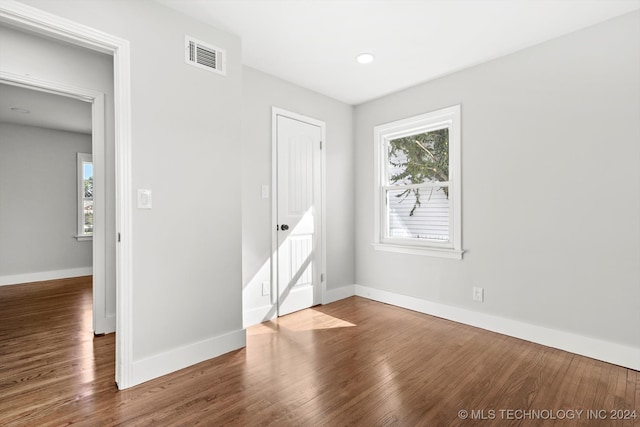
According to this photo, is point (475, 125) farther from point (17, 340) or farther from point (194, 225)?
point (17, 340)

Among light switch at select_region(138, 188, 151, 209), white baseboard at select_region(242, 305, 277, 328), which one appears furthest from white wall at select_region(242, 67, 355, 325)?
light switch at select_region(138, 188, 151, 209)

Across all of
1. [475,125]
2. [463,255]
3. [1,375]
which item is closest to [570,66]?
[475,125]

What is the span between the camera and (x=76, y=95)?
2984mm

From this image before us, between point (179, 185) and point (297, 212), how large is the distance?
1.56m

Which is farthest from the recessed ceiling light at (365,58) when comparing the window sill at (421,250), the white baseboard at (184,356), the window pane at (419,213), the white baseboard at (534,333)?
the white baseboard at (184,356)

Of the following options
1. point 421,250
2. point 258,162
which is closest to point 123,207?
point 258,162

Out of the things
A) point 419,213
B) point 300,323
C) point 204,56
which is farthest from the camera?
point 419,213

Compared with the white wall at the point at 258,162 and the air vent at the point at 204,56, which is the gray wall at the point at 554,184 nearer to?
the white wall at the point at 258,162

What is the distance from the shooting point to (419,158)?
3.73 meters

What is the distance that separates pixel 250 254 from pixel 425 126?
239 cm

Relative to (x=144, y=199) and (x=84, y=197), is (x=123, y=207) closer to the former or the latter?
(x=144, y=199)

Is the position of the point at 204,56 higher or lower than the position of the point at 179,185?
higher

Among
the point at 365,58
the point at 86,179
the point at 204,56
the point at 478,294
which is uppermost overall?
the point at 365,58

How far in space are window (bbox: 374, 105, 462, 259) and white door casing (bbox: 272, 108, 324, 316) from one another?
2.65 feet
